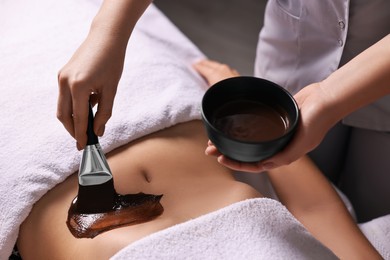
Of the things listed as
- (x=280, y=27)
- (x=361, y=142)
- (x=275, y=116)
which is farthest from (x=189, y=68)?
(x=275, y=116)

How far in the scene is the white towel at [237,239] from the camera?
3.37 ft

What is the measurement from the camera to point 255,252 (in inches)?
41.5

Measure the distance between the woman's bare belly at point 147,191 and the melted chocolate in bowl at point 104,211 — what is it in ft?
0.05

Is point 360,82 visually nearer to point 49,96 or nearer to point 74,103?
point 74,103

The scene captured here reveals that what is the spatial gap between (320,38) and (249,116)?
1.50ft

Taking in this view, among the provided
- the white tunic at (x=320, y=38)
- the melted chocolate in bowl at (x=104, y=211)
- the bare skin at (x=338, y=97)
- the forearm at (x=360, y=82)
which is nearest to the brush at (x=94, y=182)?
the melted chocolate in bowl at (x=104, y=211)

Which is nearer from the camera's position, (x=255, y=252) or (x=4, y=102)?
(x=255, y=252)

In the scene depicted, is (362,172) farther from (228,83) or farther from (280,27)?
(228,83)

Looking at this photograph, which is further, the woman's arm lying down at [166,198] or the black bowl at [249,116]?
the woman's arm lying down at [166,198]

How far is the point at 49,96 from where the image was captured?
52.1 inches

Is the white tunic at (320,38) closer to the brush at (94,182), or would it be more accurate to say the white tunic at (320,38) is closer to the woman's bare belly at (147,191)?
the woman's bare belly at (147,191)

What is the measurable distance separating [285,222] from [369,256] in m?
0.24

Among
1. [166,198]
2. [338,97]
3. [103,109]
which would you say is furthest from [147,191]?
[338,97]

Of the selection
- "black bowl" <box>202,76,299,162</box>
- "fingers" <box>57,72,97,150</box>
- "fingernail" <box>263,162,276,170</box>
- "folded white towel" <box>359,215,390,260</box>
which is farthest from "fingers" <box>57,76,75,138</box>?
"folded white towel" <box>359,215,390,260</box>
